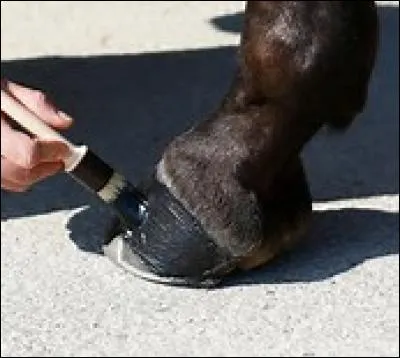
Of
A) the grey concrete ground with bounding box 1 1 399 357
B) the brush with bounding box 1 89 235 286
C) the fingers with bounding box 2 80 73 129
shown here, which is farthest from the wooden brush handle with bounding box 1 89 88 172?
the grey concrete ground with bounding box 1 1 399 357

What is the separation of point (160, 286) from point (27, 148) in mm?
713

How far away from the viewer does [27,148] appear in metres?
1.43

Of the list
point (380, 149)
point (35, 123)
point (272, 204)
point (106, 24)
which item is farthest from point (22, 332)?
point (106, 24)

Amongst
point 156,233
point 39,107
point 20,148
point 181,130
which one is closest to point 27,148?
point 20,148

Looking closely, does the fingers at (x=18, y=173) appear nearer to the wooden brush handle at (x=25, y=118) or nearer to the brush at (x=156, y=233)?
the wooden brush handle at (x=25, y=118)

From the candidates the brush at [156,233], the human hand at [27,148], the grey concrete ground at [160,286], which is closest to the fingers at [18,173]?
the human hand at [27,148]

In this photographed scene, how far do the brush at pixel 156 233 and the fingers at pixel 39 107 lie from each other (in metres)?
0.33

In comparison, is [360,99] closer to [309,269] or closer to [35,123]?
[309,269]

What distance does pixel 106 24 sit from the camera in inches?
135

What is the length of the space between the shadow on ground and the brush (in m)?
0.14

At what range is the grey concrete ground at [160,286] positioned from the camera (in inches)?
78.7

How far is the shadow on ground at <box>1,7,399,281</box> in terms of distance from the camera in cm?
229

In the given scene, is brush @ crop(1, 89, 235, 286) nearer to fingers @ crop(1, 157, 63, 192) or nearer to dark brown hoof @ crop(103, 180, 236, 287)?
dark brown hoof @ crop(103, 180, 236, 287)

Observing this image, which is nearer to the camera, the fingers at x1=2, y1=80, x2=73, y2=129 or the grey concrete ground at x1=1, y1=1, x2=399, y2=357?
the fingers at x1=2, y1=80, x2=73, y2=129
